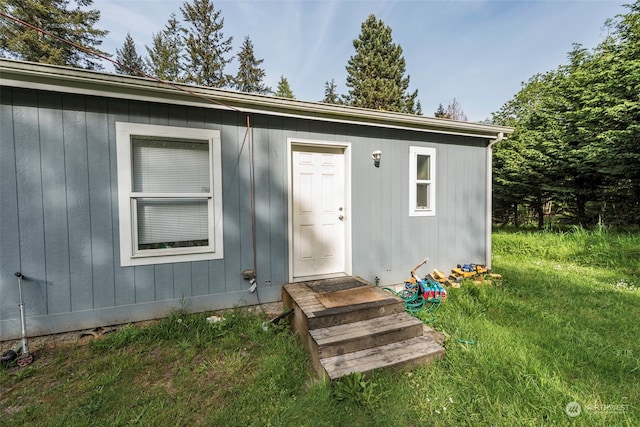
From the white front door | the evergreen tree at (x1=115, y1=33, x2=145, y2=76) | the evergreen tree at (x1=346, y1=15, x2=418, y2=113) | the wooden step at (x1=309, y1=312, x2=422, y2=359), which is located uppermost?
the evergreen tree at (x1=115, y1=33, x2=145, y2=76)

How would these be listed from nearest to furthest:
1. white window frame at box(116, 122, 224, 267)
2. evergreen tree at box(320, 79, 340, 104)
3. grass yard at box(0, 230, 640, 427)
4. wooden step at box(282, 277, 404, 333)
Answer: grass yard at box(0, 230, 640, 427)
wooden step at box(282, 277, 404, 333)
white window frame at box(116, 122, 224, 267)
evergreen tree at box(320, 79, 340, 104)

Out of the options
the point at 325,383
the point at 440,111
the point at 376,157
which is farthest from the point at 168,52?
the point at 440,111

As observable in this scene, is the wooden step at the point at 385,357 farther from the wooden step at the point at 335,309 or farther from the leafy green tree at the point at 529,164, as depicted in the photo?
the leafy green tree at the point at 529,164

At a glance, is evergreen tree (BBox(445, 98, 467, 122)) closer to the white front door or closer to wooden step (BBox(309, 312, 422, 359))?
the white front door

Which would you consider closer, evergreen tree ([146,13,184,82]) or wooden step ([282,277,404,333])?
wooden step ([282,277,404,333])

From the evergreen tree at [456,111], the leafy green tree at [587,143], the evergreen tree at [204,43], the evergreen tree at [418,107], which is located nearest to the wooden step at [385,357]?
the leafy green tree at [587,143]

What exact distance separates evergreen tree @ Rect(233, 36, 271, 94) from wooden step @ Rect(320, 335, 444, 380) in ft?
52.0

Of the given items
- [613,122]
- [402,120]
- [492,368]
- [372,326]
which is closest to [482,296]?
[492,368]

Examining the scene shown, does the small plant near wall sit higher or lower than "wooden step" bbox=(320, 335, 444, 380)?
lower

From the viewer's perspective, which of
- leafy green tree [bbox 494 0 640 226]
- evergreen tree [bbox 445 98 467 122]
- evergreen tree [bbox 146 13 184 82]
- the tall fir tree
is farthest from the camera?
the tall fir tree

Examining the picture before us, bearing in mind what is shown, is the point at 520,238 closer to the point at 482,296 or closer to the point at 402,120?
the point at 482,296

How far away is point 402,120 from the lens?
363cm

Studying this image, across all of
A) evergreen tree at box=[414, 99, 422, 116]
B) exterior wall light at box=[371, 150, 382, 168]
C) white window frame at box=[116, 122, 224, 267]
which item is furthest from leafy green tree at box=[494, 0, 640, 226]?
white window frame at box=[116, 122, 224, 267]

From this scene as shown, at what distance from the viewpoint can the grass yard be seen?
1.62 meters
